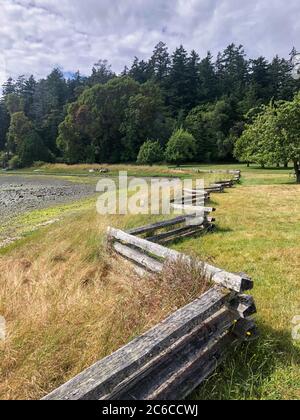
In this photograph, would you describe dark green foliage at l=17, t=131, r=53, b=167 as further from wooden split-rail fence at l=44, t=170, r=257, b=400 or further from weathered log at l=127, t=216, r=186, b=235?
wooden split-rail fence at l=44, t=170, r=257, b=400

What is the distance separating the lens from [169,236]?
23.6 ft

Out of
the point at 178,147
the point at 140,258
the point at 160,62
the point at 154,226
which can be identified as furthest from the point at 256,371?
the point at 160,62

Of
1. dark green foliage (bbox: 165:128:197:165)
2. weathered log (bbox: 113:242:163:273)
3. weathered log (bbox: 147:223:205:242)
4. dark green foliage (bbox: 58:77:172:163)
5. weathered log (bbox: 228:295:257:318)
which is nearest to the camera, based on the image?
weathered log (bbox: 228:295:257:318)

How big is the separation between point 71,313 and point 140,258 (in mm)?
1583

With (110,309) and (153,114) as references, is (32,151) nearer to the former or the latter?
(153,114)

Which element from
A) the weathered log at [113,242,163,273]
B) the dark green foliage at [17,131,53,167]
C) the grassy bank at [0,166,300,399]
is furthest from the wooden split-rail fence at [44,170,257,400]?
the dark green foliage at [17,131,53,167]

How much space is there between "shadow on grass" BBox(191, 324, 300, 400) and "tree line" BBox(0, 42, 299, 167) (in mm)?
48791

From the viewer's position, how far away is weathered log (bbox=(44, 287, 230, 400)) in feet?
6.95

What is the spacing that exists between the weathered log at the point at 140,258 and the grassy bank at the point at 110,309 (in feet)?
0.73

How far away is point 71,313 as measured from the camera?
3.61 meters

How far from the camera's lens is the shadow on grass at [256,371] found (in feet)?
8.59

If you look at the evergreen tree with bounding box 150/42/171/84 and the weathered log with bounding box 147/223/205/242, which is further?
the evergreen tree with bounding box 150/42/171/84
